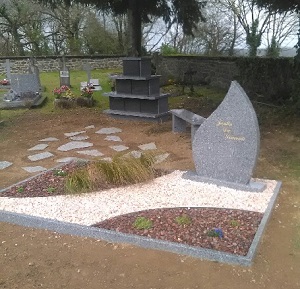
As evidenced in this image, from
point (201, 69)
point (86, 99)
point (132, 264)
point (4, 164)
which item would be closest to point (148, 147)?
point (4, 164)

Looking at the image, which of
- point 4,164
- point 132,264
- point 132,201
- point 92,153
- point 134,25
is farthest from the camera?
point 134,25

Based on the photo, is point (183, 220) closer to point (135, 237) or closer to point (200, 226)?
point (200, 226)

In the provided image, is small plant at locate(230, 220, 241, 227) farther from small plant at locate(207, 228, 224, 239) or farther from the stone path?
the stone path

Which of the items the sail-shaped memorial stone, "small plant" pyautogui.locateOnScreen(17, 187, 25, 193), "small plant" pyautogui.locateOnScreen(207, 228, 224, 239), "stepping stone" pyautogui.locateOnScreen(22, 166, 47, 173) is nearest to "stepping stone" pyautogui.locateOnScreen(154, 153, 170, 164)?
the sail-shaped memorial stone

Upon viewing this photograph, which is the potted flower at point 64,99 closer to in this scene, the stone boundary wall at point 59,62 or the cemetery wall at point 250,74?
the cemetery wall at point 250,74

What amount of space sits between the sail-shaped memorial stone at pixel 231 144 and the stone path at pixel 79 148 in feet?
3.66

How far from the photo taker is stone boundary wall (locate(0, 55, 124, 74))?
19.9 metres

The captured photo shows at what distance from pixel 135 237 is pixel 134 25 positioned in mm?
8969

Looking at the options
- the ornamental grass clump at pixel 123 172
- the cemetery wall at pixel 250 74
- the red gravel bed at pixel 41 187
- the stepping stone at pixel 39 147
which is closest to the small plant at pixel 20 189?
the red gravel bed at pixel 41 187

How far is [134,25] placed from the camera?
11453 mm

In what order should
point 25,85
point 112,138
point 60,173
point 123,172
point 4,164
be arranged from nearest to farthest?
point 123,172 → point 60,173 → point 4,164 → point 112,138 → point 25,85

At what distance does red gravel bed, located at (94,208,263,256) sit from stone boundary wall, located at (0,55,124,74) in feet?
54.3

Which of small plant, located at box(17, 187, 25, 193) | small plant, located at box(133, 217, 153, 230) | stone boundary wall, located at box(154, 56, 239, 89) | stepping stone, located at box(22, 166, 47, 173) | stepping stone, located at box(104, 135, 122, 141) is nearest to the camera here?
small plant, located at box(133, 217, 153, 230)

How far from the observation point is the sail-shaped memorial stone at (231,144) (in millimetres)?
4703
